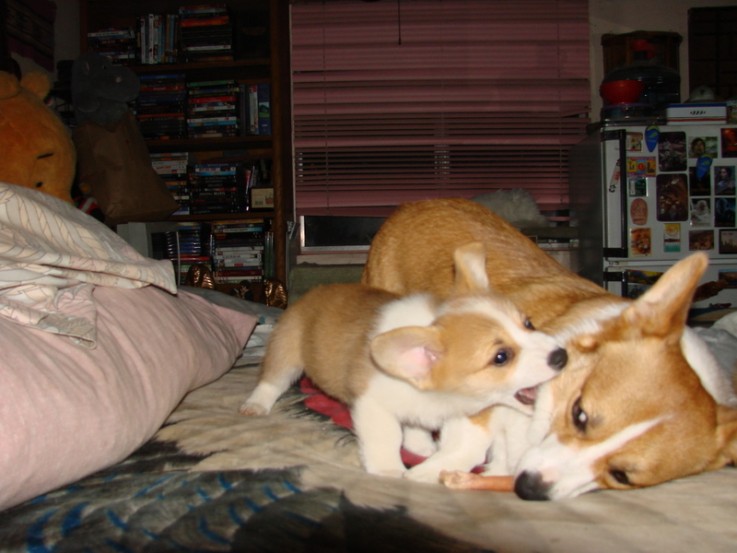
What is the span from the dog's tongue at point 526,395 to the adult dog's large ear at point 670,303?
11.7 inches

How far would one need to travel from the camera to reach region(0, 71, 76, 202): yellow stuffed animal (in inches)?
91.7

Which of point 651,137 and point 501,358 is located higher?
point 651,137

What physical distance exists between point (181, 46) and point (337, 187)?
74.2 inches

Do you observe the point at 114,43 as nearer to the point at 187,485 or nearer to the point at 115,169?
→ the point at 115,169

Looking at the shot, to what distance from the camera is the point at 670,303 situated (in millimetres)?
1247

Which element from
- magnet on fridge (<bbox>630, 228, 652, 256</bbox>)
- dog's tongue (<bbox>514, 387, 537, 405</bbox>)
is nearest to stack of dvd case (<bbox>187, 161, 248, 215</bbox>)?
magnet on fridge (<bbox>630, 228, 652, 256</bbox>)

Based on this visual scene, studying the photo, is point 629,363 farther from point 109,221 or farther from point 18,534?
point 109,221

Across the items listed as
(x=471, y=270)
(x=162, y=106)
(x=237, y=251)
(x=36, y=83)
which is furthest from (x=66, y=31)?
(x=471, y=270)

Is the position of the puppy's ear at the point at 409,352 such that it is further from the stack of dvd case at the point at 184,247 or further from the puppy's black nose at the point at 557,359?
the stack of dvd case at the point at 184,247

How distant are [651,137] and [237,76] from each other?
11.6 ft

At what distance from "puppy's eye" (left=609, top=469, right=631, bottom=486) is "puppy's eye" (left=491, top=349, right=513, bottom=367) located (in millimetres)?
356

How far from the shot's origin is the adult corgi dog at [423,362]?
140 cm

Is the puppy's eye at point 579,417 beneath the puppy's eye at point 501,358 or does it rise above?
beneath

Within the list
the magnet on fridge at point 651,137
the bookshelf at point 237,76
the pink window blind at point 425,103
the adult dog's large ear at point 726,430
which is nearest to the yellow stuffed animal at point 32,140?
the adult dog's large ear at point 726,430
